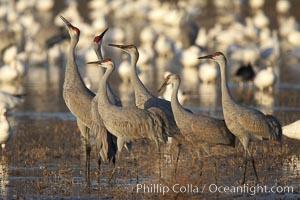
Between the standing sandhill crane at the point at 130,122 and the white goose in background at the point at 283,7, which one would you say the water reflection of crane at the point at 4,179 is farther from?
the white goose in background at the point at 283,7

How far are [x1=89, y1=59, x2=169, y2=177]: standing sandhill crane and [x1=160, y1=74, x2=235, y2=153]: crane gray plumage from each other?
0.25m

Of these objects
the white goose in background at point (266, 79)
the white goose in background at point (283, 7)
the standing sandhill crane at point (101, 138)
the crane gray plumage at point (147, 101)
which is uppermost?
the white goose in background at point (283, 7)

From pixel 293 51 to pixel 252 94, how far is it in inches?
337

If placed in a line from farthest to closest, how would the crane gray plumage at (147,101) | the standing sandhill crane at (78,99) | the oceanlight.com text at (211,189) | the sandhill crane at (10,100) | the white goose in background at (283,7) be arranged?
the white goose in background at (283,7), the sandhill crane at (10,100), the standing sandhill crane at (78,99), the crane gray plumage at (147,101), the oceanlight.com text at (211,189)

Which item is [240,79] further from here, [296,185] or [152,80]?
[296,185]

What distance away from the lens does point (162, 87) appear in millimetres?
13078

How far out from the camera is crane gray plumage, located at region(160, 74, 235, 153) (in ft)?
39.3

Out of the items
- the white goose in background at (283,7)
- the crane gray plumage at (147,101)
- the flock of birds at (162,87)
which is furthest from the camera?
the white goose in background at (283,7)

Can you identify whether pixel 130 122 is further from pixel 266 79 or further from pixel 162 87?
pixel 266 79

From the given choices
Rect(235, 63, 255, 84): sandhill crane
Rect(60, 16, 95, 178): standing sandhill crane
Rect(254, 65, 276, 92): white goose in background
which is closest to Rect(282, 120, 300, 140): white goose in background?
Rect(60, 16, 95, 178): standing sandhill crane

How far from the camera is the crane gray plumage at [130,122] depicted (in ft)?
38.4

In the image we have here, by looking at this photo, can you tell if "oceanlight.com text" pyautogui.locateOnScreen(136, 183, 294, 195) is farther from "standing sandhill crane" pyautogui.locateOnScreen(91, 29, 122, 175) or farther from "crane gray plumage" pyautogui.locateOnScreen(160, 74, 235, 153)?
"standing sandhill crane" pyautogui.locateOnScreen(91, 29, 122, 175)

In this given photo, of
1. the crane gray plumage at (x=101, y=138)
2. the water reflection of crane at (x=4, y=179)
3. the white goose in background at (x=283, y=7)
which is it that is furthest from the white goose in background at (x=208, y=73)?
the white goose in background at (x=283, y=7)

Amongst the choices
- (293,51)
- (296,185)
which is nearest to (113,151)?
(296,185)
